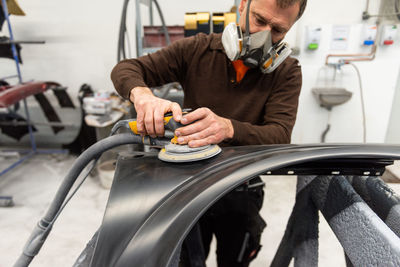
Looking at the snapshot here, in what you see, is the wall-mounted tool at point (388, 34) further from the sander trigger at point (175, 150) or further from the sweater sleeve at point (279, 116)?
the sander trigger at point (175, 150)

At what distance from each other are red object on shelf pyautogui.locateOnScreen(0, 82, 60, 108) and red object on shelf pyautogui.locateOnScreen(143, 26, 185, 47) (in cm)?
100

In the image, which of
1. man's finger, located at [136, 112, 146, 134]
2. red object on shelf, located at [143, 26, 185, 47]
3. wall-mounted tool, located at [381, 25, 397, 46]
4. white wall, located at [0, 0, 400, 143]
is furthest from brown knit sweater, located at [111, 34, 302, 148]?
wall-mounted tool, located at [381, 25, 397, 46]

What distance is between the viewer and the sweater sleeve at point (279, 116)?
73cm

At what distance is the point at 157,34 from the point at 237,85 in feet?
3.99

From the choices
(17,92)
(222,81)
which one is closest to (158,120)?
(222,81)

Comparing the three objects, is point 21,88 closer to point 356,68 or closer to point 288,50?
point 288,50

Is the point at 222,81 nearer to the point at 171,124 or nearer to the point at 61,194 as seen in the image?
the point at 171,124

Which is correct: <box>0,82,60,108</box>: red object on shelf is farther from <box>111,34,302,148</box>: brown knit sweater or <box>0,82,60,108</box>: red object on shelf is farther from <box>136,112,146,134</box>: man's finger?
<box>136,112,146,134</box>: man's finger

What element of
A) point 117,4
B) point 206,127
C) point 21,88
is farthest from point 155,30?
point 206,127

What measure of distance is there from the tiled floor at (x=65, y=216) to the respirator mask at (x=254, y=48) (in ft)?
3.61

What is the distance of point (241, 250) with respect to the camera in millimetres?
925

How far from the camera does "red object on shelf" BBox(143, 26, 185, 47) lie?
1.88 metres

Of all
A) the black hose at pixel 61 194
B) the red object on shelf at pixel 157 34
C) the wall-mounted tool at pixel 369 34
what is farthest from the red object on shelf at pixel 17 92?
the wall-mounted tool at pixel 369 34

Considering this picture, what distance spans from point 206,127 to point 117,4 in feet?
7.26
